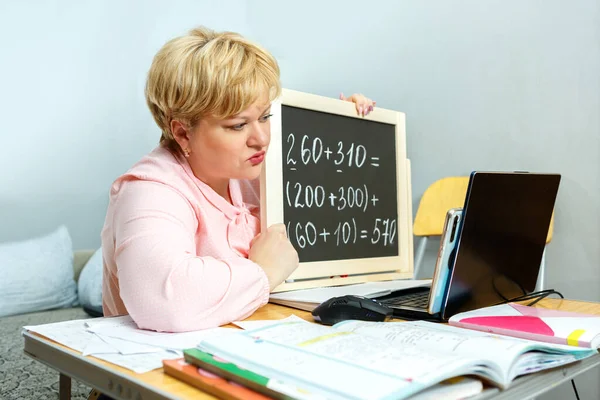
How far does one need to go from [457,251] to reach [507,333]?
133mm

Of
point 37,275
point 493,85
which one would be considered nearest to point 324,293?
point 493,85

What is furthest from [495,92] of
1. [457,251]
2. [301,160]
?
[457,251]

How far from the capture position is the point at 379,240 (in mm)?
1326

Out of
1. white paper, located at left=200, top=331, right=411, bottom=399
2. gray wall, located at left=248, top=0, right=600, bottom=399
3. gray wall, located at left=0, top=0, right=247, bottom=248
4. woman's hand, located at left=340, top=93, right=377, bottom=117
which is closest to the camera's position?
→ white paper, located at left=200, top=331, right=411, bottom=399

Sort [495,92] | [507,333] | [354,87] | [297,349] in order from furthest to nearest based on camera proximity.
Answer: [354,87] < [495,92] < [507,333] < [297,349]

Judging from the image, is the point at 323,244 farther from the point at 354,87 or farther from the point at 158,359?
the point at 354,87

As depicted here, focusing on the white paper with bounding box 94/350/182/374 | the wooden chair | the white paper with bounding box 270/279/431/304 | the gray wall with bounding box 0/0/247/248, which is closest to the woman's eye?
the white paper with bounding box 270/279/431/304

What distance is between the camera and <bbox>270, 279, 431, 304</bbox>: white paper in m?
0.99

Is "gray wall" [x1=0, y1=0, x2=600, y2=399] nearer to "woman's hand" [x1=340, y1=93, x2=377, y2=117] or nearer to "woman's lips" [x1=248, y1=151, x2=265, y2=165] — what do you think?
"woman's hand" [x1=340, y1=93, x2=377, y2=117]

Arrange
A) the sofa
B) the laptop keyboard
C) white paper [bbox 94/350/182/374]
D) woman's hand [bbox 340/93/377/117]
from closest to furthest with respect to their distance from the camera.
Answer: white paper [bbox 94/350/182/374]
the laptop keyboard
woman's hand [bbox 340/93/377/117]
the sofa

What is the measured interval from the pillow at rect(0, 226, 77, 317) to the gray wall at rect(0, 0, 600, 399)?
243 millimetres

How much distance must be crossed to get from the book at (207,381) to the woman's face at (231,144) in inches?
17.5

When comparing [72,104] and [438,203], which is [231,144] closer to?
[438,203]

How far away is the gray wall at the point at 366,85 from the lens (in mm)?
1751
